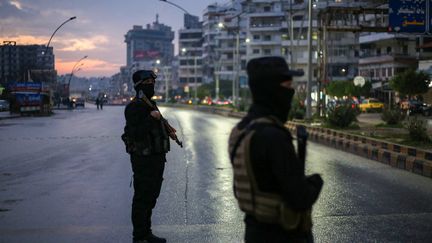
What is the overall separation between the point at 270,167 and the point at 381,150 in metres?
12.4

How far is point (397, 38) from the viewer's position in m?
61.5

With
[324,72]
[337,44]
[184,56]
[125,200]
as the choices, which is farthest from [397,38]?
[184,56]

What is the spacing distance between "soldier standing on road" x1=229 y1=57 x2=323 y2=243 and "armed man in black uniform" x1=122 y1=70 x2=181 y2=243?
9.29 ft

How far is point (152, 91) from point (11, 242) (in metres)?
2.34

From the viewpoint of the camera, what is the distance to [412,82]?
42406 millimetres

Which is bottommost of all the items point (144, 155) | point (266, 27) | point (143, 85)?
point (144, 155)

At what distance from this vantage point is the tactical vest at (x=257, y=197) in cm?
286

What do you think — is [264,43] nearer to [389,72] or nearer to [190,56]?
[389,72]

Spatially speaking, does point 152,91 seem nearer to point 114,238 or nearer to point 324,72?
point 114,238

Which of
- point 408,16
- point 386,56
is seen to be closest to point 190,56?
point 386,56

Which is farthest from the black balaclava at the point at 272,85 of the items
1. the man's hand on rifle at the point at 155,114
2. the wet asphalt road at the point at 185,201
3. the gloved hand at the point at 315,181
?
the wet asphalt road at the point at 185,201

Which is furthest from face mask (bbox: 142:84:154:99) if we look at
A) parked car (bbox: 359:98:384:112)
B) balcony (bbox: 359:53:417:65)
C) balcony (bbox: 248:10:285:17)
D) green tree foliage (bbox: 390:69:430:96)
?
balcony (bbox: 248:10:285:17)

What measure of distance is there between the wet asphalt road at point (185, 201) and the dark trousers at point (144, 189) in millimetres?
542

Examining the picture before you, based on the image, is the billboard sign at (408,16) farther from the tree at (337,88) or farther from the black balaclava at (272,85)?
the tree at (337,88)
